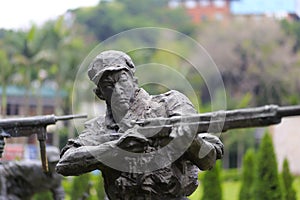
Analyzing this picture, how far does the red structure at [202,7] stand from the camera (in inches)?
2795

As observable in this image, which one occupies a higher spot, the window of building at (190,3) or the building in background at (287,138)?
the window of building at (190,3)

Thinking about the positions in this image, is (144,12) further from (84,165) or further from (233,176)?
(84,165)

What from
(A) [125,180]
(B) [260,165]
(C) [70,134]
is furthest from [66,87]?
(A) [125,180]

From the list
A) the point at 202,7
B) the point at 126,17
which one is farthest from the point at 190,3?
the point at 126,17

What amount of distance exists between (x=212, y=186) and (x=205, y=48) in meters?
26.9

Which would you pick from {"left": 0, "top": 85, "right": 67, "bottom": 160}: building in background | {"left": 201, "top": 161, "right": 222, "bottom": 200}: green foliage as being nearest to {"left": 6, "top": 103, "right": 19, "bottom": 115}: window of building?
Result: {"left": 0, "top": 85, "right": 67, "bottom": 160}: building in background

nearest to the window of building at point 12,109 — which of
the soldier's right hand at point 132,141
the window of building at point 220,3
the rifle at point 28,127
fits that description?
the window of building at point 220,3

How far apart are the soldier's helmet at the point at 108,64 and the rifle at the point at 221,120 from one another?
36 centimetres

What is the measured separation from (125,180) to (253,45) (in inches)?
1769

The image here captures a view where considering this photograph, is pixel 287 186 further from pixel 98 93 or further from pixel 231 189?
pixel 231 189

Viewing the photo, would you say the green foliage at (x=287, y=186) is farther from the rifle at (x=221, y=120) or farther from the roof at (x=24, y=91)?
the roof at (x=24, y=91)

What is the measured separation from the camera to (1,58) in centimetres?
3559

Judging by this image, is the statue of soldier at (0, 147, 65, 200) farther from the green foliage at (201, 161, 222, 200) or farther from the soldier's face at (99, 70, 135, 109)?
the soldier's face at (99, 70, 135, 109)

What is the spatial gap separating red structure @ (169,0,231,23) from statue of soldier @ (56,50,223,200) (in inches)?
2574
